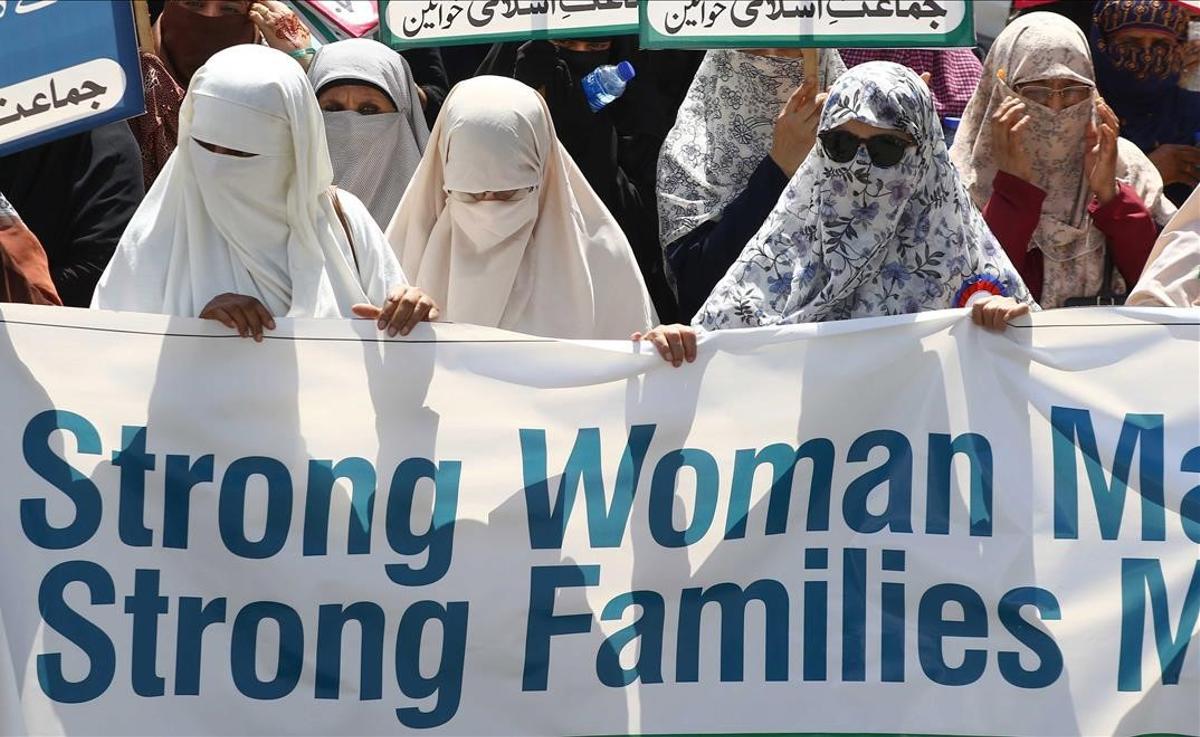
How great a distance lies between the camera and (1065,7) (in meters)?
6.87

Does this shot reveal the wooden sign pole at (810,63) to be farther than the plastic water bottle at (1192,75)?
No

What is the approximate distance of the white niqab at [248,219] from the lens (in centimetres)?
447

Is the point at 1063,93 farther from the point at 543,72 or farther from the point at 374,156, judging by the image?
the point at 374,156

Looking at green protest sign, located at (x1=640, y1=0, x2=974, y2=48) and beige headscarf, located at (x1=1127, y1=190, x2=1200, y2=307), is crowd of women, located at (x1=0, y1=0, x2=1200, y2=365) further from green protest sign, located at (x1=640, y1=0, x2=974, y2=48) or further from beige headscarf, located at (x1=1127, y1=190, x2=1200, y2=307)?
green protest sign, located at (x1=640, y1=0, x2=974, y2=48)

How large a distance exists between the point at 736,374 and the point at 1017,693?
93 centimetres

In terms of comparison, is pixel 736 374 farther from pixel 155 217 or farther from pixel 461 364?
pixel 155 217

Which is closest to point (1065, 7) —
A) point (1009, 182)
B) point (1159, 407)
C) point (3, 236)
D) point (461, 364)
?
point (1009, 182)

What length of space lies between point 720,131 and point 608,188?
1.24 ft

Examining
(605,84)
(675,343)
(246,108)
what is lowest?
(675,343)

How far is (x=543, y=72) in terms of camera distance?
19.8 ft

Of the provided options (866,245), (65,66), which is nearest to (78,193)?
(65,66)

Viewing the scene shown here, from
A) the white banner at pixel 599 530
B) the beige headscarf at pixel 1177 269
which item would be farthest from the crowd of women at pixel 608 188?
the white banner at pixel 599 530

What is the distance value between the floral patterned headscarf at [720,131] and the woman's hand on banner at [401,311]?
1.15 metres

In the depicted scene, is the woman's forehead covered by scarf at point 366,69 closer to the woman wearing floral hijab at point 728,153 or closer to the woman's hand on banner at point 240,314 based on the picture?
the woman wearing floral hijab at point 728,153
